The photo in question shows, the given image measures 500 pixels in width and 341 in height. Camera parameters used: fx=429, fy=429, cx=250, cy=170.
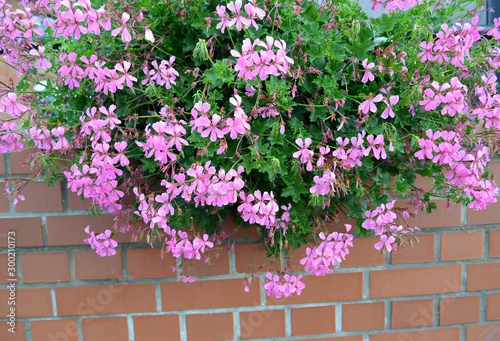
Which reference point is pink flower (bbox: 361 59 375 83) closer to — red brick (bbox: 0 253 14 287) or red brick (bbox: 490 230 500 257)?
red brick (bbox: 490 230 500 257)

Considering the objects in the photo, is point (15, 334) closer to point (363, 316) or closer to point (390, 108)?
point (363, 316)

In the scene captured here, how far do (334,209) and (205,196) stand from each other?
35 cm

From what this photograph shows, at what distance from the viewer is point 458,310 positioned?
1.30m

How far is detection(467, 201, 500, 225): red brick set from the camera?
1.25 meters

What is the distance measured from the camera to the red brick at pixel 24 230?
3.91ft

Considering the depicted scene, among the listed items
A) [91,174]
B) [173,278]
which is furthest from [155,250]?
[91,174]

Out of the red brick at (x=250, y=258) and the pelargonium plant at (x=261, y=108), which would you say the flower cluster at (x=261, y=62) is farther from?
the red brick at (x=250, y=258)

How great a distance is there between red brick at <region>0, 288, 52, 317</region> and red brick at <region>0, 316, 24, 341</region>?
3 centimetres

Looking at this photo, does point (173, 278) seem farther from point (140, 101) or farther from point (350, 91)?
point (350, 91)

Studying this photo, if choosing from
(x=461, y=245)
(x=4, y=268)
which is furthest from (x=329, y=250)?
(x=4, y=268)

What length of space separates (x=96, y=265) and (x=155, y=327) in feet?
0.82

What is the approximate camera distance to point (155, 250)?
1207 millimetres

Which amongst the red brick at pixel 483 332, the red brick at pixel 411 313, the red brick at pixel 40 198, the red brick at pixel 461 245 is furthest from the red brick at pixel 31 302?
the red brick at pixel 483 332

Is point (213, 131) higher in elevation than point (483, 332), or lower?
higher
